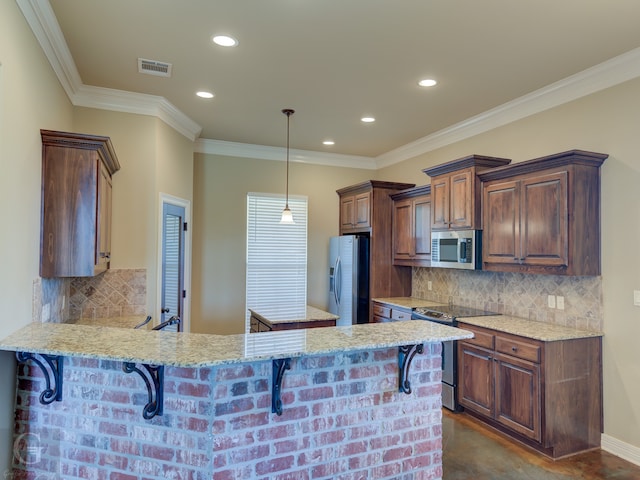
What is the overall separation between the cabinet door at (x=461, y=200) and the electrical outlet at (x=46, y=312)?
372cm

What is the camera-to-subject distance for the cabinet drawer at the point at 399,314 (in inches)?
180

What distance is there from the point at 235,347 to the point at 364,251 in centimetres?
382

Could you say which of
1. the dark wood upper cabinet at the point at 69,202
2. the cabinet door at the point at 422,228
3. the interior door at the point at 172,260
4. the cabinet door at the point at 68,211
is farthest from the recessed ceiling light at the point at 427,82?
the interior door at the point at 172,260

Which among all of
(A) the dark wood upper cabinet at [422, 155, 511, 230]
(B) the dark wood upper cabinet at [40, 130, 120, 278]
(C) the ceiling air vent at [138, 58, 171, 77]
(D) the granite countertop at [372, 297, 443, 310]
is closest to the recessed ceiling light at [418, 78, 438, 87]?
(A) the dark wood upper cabinet at [422, 155, 511, 230]

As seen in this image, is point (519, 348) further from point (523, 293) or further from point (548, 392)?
point (523, 293)

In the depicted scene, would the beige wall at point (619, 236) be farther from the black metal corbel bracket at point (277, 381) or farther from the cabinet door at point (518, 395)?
the black metal corbel bracket at point (277, 381)

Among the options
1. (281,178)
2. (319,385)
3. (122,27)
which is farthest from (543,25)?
(281,178)

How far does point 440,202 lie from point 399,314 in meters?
1.42

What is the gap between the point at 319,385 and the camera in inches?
75.6

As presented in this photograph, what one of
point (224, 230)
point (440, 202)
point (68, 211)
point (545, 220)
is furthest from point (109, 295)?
point (545, 220)

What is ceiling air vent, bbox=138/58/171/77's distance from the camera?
3.22 meters

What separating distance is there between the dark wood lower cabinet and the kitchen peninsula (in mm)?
1369

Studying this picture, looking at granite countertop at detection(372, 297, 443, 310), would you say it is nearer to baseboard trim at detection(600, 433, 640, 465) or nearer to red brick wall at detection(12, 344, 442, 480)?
baseboard trim at detection(600, 433, 640, 465)

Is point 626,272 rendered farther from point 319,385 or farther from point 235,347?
point 235,347
